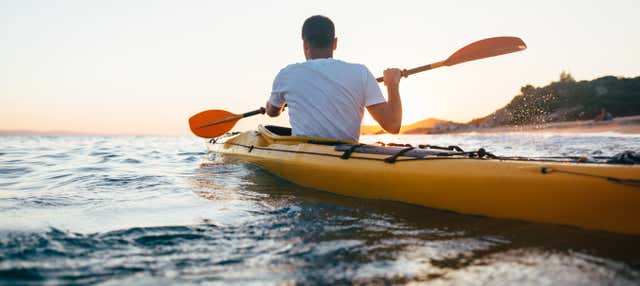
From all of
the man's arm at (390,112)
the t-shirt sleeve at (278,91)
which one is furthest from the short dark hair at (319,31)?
the man's arm at (390,112)

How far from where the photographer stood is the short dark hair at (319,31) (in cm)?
395

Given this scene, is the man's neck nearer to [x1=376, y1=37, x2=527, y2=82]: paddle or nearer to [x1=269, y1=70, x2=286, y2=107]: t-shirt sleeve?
[x1=269, y1=70, x2=286, y2=107]: t-shirt sleeve

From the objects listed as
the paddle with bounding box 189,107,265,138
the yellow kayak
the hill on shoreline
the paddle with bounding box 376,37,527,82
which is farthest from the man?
the hill on shoreline

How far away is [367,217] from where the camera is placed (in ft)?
9.26

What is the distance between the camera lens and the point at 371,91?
150 inches

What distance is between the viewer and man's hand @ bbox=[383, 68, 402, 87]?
412 centimetres

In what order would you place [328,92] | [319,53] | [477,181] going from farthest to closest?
[319,53] < [328,92] < [477,181]

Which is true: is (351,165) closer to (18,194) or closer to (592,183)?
(592,183)

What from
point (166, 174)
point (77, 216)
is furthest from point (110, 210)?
point (166, 174)

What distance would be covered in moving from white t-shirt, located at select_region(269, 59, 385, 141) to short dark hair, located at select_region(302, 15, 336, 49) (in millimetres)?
294

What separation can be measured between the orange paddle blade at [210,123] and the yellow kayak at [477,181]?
11.0ft

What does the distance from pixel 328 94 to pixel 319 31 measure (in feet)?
2.07

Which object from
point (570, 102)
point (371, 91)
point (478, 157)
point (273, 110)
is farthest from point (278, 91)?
point (570, 102)

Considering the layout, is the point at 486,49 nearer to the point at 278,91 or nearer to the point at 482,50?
the point at 482,50
